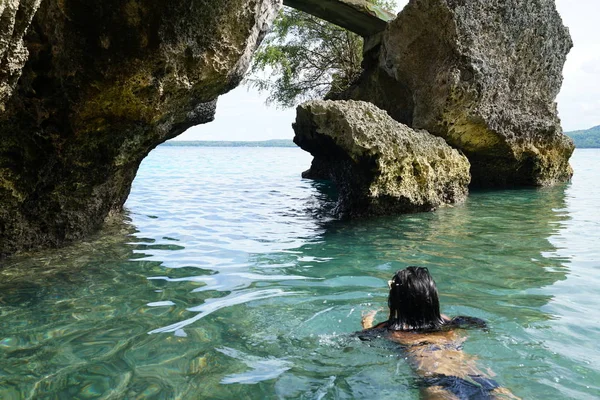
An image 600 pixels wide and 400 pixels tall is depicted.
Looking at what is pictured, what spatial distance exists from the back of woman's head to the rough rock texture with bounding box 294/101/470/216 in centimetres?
590

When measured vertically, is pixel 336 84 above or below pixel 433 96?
above

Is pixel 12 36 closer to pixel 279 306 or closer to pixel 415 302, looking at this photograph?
pixel 279 306

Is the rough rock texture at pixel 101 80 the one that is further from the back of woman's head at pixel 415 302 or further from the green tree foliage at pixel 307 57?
the green tree foliage at pixel 307 57

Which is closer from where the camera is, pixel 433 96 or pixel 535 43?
pixel 433 96

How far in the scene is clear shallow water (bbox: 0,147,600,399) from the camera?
350 centimetres

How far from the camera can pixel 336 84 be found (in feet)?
79.0

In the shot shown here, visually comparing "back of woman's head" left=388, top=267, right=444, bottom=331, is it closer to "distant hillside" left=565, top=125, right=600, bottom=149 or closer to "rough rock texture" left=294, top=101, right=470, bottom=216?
"rough rock texture" left=294, top=101, right=470, bottom=216

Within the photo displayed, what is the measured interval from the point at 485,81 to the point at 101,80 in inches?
406

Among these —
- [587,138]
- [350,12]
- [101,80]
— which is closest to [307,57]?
[350,12]

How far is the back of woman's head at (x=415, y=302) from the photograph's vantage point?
3904 mm

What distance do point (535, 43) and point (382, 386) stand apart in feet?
47.2

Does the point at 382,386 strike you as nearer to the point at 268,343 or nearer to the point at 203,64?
the point at 268,343

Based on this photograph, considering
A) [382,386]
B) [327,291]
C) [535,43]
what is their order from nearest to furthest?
[382,386] < [327,291] < [535,43]

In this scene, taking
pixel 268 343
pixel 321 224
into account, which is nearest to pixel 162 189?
pixel 321 224
